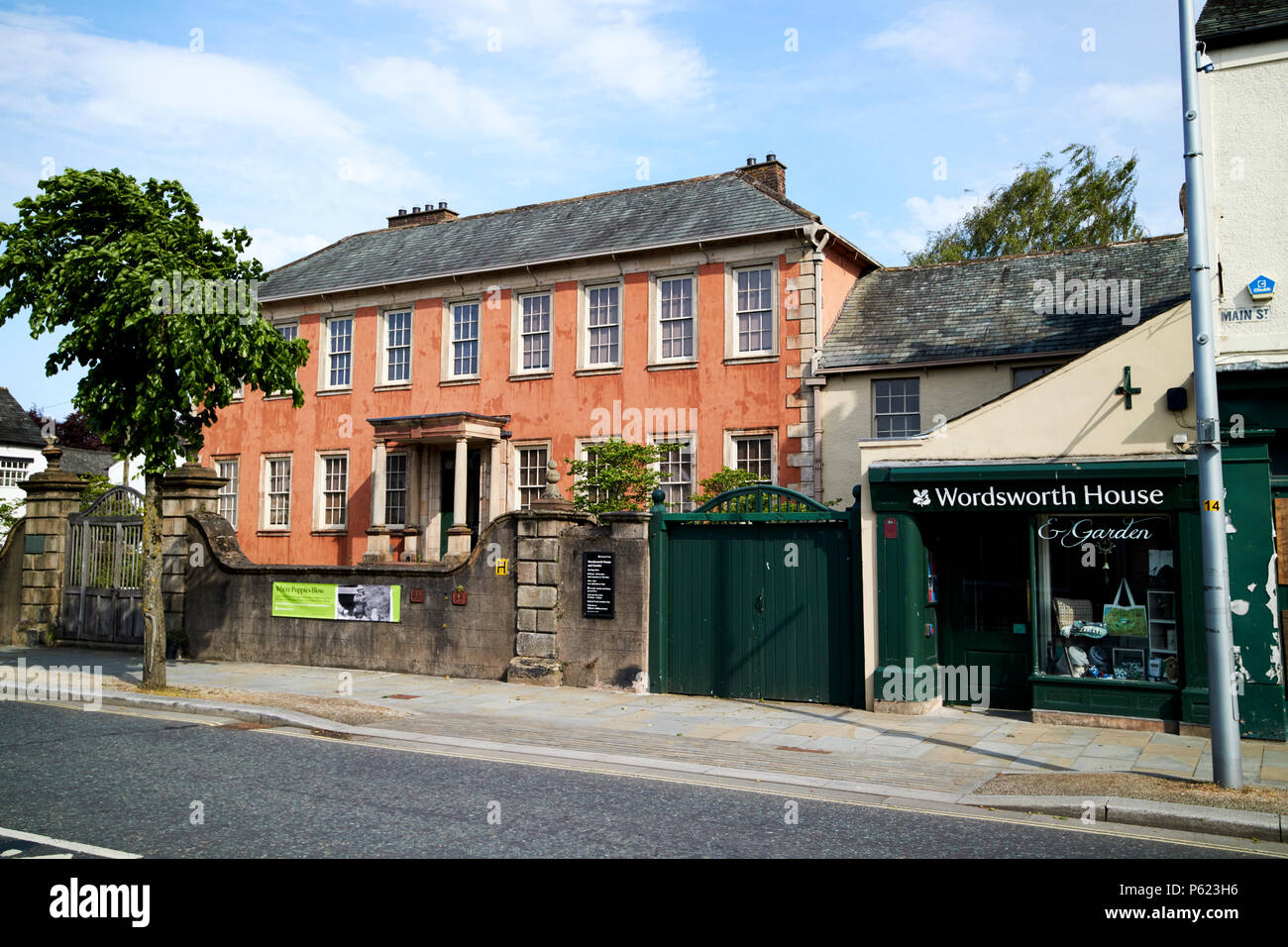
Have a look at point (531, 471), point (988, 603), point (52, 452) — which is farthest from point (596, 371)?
point (988, 603)

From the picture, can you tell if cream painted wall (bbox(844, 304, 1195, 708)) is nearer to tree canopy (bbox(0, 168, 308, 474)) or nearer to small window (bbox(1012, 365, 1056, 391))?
small window (bbox(1012, 365, 1056, 391))

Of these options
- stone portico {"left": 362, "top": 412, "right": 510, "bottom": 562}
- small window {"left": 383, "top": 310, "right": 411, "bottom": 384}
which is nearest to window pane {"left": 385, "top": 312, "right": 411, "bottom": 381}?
small window {"left": 383, "top": 310, "right": 411, "bottom": 384}

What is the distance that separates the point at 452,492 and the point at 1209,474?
65.3 feet

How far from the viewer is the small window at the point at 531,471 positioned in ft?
79.9

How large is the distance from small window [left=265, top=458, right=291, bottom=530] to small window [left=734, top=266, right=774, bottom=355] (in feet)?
46.2

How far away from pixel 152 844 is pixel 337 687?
8340 mm

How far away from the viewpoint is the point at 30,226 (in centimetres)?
1319

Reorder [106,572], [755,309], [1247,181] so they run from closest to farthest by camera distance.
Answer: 1. [1247,181]
2. [106,572]
3. [755,309]

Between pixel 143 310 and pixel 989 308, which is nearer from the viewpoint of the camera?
pixel 143 310

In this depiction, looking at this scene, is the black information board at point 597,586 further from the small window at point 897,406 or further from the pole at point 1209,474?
the small window at point 897,406

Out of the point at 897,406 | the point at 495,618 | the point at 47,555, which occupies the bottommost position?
the point at 495,618

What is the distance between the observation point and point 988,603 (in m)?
13.2

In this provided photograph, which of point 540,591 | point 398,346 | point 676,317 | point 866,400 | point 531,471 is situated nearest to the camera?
point 540,591

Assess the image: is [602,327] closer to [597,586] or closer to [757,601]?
[597,586]
